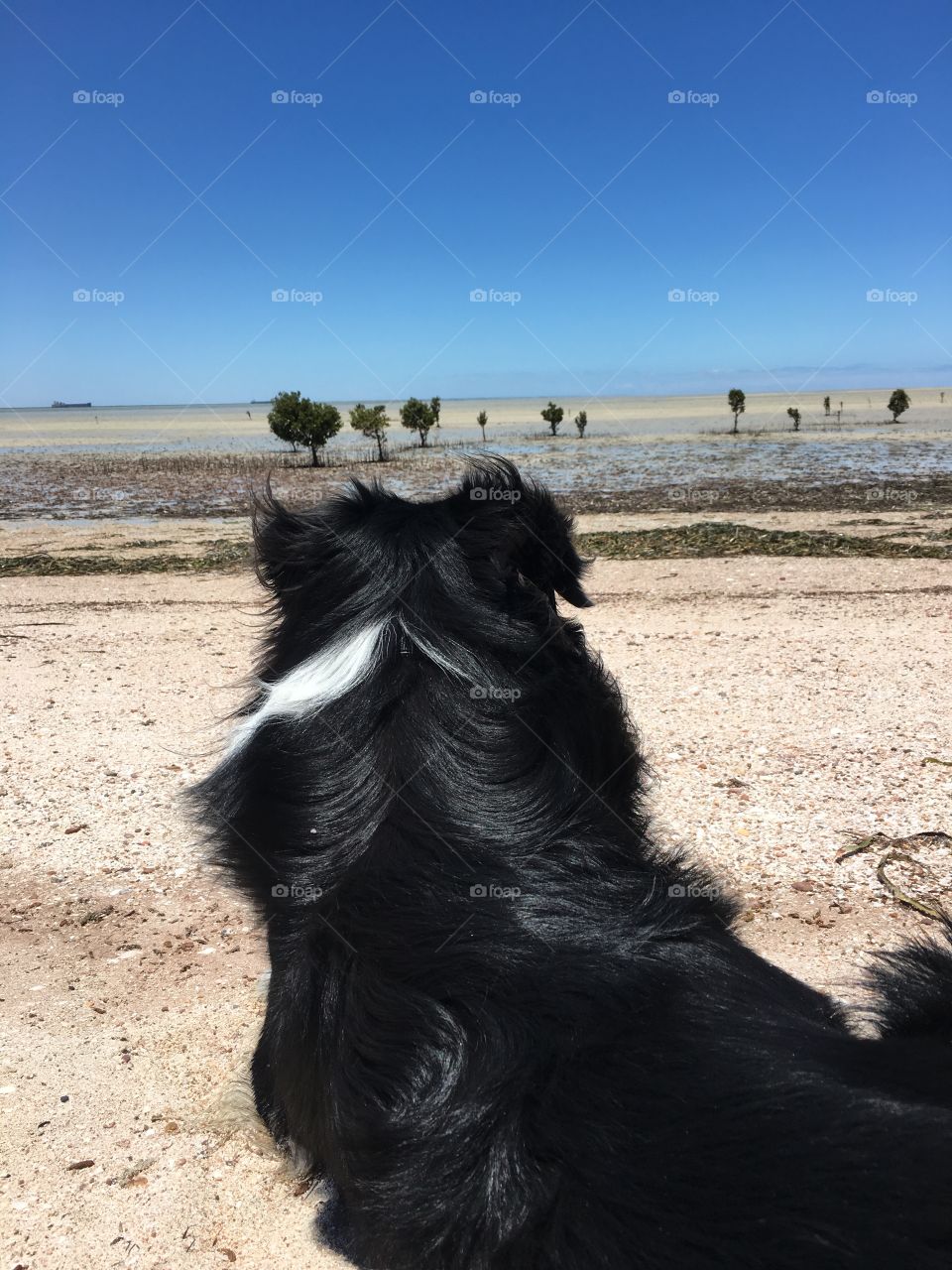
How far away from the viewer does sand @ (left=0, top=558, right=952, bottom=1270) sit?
2.93m

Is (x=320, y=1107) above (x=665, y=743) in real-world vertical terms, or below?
above

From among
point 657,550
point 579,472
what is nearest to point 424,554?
point 657,550

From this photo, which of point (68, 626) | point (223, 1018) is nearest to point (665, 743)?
point (223, 1018)

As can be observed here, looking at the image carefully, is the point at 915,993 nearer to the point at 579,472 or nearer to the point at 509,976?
the point at 509,976

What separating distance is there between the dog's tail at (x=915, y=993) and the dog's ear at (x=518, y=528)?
1550 millimetres

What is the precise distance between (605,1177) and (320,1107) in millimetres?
905

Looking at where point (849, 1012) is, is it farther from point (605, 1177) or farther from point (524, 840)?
point (605, 1177)

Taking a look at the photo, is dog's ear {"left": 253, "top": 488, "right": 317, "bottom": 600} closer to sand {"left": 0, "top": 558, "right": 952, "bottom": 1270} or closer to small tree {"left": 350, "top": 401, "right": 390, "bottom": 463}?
sand {"left": 0, "top": 558, "right": 952, "bottom": 1270}

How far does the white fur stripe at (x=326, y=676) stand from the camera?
286cm

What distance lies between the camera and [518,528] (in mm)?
3176

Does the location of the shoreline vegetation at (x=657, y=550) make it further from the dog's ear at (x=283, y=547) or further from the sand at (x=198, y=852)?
the dog's ear at (x=283, y=547)

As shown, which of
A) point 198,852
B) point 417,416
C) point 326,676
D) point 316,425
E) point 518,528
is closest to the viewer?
point 326,676

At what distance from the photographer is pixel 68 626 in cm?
1122

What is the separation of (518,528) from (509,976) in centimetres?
153
